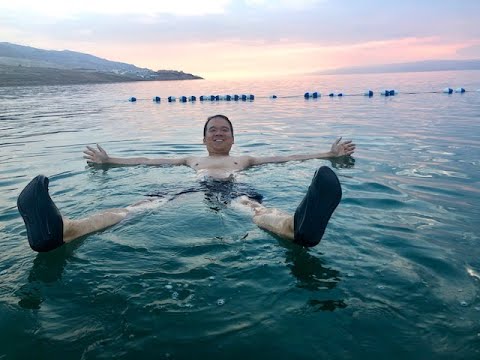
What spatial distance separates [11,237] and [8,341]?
2175 millimetres

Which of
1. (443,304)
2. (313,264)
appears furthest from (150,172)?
(443,304)

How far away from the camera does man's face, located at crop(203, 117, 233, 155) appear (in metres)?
7.21

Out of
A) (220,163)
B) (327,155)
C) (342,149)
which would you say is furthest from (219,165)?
(342,149)

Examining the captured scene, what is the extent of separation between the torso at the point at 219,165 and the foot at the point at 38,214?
3360mm

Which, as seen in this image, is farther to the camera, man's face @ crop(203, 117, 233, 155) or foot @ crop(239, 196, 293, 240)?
man's face @ crop(203, 117, 233, 155)

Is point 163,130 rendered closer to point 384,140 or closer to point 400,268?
point 384,140

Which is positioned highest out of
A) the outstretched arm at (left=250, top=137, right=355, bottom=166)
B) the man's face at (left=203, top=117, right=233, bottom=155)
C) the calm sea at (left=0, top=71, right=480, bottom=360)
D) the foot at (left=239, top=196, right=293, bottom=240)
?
the man's face at (left=203, top=117, right=233, bottom=155)

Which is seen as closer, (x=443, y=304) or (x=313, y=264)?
(x=443, y=304)

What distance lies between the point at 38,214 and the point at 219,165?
3.97 meters

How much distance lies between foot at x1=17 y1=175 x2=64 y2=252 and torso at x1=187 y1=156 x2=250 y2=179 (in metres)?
3.36

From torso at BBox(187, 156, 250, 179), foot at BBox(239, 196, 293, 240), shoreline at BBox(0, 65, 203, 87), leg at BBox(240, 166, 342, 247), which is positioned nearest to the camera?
leg at BBox(240, 166, 342, 247)

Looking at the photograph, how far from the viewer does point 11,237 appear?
14.8 ft

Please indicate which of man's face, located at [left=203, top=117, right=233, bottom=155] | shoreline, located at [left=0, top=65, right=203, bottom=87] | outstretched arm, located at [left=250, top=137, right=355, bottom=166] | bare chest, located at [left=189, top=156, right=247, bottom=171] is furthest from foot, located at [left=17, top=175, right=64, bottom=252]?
shoreline, located at [left=0, top=65, right=203, bottom=87]

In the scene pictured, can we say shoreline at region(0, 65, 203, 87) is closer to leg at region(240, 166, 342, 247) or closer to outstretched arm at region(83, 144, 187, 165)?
outstretched arm at region(83, 144, 187, 165)
